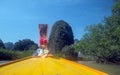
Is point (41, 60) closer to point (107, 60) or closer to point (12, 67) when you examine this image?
point (12, 67)

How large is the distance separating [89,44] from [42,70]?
24842 mm

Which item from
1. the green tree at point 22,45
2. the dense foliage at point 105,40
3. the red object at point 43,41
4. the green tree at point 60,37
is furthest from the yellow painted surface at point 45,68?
the green tree at point 22,45

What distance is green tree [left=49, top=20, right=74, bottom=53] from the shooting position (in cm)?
6301

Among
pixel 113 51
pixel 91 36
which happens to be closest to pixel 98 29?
pixel 91 36

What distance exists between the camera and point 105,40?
24.9 m

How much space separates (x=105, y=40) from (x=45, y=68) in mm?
21299

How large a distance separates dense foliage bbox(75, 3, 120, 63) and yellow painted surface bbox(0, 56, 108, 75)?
1756 centimetres

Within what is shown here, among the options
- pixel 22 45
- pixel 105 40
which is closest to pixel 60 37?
pixel 22 45

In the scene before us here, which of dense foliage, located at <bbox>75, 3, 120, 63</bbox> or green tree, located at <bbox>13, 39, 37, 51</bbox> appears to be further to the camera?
green tree, located at <bbox>13, 39, 37, 51</bbox>

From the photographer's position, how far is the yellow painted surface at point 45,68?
12.7ft

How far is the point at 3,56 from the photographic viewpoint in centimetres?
3850

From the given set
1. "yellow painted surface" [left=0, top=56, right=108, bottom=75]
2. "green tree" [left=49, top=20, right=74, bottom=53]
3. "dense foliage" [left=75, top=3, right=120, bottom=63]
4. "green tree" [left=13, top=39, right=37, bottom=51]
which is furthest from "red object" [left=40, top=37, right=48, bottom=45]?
"green tree" [left=13, top=39, right=37, bottom=51]

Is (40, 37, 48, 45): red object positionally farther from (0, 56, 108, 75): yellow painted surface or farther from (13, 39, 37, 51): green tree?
(13, 39, 37, 51): green tree

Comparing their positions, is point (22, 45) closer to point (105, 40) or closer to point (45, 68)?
point (105, 40)
